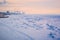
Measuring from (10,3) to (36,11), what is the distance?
390 millimetres

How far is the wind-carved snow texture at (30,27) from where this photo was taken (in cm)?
150

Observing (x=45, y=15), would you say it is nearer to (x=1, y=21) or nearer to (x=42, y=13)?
(x=42, y=13)

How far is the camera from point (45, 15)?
60.2 inches

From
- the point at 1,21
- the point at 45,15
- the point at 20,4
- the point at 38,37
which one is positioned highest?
the point at 20,4

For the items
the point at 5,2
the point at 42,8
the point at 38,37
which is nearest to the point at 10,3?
the point at 5,2

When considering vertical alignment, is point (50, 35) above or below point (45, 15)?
below

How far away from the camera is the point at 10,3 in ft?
5.13

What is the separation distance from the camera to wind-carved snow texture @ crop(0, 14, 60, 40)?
150cm

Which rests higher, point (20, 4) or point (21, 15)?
point (20, 4)

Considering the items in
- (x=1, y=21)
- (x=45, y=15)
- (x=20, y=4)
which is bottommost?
(x=1, y=21)

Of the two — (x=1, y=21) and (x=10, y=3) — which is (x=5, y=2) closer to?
(x=10, y=3)

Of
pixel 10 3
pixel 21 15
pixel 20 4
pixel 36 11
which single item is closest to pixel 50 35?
pixel 36 11

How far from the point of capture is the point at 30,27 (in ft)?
5.04

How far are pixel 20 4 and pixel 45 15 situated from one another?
1.30 ft
